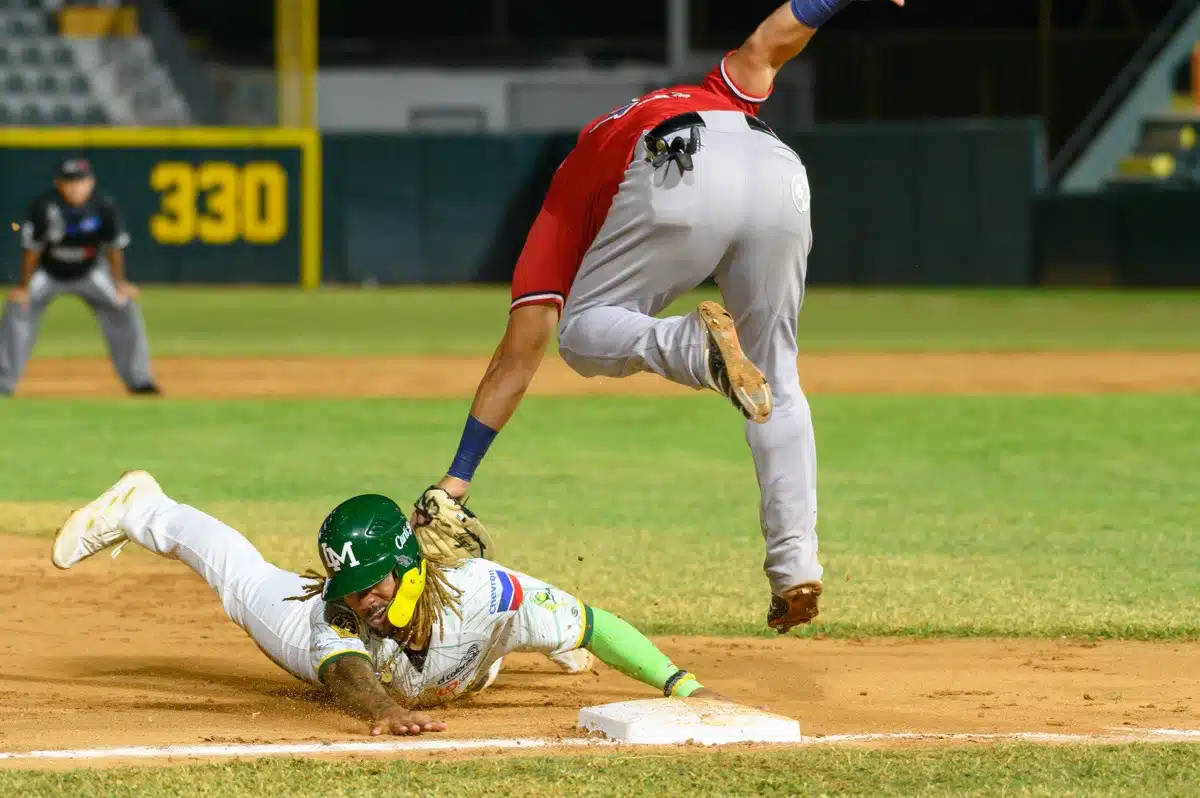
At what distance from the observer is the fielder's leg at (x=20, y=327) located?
14.5 metres

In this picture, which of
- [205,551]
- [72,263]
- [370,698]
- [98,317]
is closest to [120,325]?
[98,317]

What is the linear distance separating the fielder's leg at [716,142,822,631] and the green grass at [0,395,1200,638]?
1324 millimetres

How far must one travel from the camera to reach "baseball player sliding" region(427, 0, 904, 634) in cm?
521

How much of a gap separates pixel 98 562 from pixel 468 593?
3.52 meters

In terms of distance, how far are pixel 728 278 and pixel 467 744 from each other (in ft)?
4.81

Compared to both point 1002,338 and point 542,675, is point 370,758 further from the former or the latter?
point 1002,338

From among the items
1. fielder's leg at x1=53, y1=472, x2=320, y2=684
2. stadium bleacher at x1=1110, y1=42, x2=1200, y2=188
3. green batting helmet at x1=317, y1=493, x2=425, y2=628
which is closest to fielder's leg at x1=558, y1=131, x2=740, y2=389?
green batting helmet at x1=317, y1=493, x2=425, y2=628

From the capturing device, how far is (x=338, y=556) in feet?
16.2

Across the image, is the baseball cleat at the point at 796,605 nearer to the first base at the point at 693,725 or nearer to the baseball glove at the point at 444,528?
the first base at the point at 693,725

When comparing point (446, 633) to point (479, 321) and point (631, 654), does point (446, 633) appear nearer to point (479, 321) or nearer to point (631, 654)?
point (631, 654)

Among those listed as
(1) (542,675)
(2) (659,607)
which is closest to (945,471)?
(2) (659,607)

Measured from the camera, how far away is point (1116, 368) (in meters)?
17.1

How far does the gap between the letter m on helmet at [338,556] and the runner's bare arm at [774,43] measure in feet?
5.61

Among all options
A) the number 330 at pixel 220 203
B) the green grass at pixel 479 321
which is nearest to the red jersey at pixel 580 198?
the green grass at pixel 479 321
